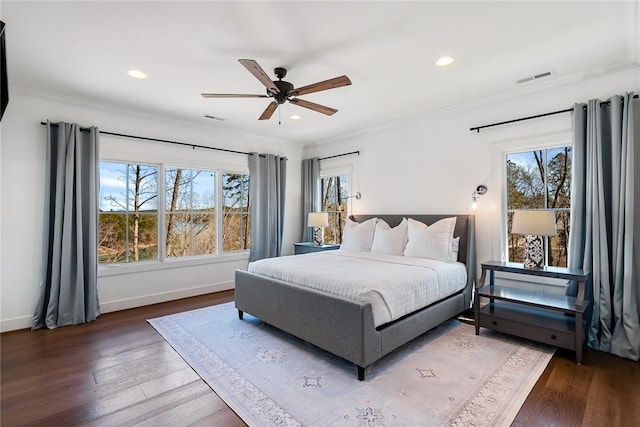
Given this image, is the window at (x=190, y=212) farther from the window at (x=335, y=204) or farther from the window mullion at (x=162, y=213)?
the window at (x=335, y=204)

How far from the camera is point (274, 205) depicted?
5543mm

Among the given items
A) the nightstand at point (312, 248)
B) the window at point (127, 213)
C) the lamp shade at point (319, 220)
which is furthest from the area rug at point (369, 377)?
the lamp shade at point (319, 220)

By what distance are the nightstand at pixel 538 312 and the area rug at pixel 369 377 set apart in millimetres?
165

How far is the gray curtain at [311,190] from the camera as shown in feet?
19.4

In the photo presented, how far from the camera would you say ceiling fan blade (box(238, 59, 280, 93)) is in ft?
7.30

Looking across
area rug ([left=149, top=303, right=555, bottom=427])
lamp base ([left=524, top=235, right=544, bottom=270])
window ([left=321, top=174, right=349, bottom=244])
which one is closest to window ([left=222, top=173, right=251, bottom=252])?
window ([left=321, top=174, right=349, bottom=244])

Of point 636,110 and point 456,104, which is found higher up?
point 456,104

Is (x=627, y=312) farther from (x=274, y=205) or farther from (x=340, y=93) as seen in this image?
(x=274, y=205)

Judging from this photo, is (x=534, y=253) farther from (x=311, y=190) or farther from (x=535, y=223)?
(x=311, y=190)

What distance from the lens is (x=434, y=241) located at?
3.70 meters

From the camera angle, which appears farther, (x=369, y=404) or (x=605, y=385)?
(x=605, y=385)

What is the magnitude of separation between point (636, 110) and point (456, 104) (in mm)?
1675

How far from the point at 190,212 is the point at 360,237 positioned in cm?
270

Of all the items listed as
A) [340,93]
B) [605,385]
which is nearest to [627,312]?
[605,385]
